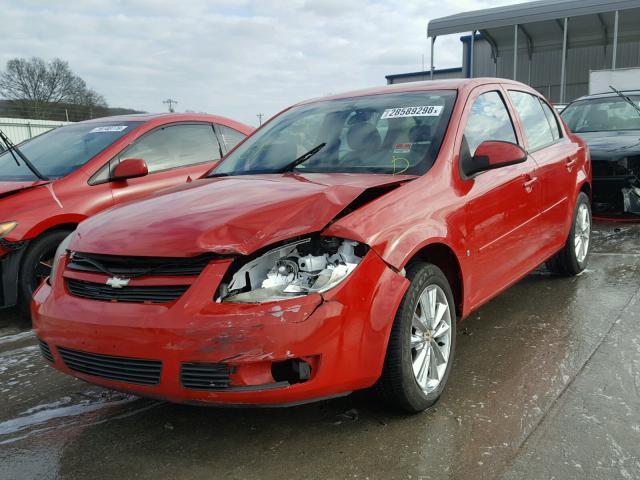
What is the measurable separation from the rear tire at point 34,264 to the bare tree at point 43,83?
43.8 metres

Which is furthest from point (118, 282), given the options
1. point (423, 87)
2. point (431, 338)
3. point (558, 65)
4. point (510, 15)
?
point (558, 65)

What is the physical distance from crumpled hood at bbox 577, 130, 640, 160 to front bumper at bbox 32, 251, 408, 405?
227 inches

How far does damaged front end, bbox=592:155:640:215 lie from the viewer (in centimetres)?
708

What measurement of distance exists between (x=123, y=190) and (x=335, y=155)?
7.58ft

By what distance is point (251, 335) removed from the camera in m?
2.23

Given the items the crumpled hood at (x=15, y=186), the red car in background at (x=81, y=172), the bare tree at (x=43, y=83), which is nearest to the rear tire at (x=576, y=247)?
the red car in background at (x=81, y=172)

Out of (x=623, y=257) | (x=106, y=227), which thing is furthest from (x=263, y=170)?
(x=623, y=257)

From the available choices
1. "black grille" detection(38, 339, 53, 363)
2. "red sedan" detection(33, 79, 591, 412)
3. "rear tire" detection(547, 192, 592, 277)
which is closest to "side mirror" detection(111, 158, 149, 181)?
"red sedan" detection(33, 79, 591, 412)

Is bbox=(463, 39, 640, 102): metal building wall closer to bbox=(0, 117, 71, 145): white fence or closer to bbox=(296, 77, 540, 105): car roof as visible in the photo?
bbox=(0, 117, 71, 145): white fence

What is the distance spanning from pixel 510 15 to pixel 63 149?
76.2 feet

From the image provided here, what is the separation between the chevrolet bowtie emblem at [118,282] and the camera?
2.45 metres

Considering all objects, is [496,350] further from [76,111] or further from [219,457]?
[76,111]

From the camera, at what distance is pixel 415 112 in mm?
3506

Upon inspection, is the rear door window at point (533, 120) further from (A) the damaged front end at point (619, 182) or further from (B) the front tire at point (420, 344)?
(A) the damaged front end at point (619, 182)
